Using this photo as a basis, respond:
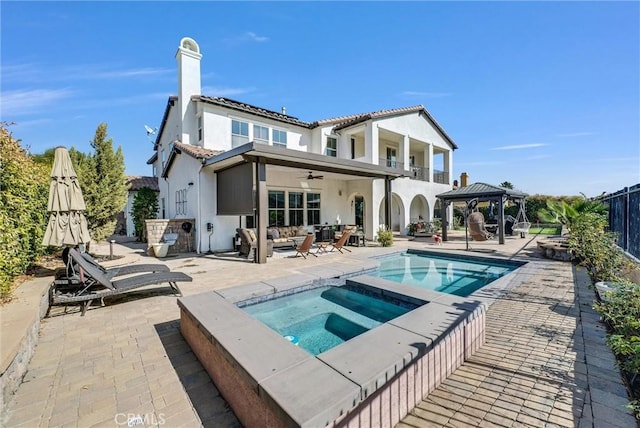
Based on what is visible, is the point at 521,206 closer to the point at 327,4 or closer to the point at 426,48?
the point at 426,48

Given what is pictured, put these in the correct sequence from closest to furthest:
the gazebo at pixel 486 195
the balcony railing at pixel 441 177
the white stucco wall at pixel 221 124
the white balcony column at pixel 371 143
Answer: the white stucco wall at pixel 221 124
the gazebo at pixel 486 195
the white balcony column at pixel 371 143
the balcony railing at pixel 441 177

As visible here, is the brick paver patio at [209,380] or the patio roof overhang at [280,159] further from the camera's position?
the patio roof overhang at [280,159]

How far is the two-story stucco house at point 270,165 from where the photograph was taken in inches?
412

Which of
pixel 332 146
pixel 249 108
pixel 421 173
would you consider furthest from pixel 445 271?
pixel 421 173

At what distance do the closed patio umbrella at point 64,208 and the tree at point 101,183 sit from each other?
640 centimetres

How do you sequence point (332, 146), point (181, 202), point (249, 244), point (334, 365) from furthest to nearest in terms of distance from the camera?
point (332, 146)
point (181, 202)
point (249, 244)
point (334, 365)

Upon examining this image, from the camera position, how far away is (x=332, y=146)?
17.7m

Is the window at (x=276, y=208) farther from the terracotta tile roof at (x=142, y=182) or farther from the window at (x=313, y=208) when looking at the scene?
the terracotta tile roof at (x=142, y=182)

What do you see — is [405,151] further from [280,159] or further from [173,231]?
[173,231]

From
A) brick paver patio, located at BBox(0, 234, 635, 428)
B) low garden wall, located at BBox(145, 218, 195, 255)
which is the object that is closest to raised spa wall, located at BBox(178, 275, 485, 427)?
brick paver patio, located at BBox(0, 234, 635, 428)

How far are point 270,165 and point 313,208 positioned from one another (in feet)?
20.1

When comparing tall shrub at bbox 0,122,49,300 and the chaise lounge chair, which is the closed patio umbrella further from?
the chaise lounge chair

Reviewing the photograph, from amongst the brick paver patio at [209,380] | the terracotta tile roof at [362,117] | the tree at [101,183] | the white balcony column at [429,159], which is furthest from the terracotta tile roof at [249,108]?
the brick paver patio at [209,380]

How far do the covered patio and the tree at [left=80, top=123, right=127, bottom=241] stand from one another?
4.58 m
